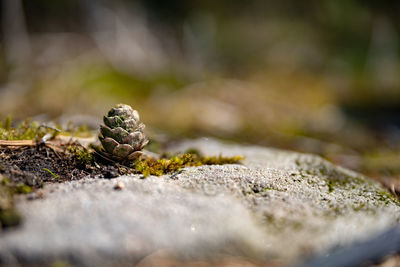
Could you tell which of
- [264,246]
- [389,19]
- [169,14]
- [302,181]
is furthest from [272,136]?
[389,19]

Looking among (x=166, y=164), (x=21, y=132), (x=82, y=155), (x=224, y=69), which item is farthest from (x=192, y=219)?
(x=224, y=69)

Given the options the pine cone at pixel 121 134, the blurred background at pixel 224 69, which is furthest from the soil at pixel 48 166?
the blurred background at pixel 224 69

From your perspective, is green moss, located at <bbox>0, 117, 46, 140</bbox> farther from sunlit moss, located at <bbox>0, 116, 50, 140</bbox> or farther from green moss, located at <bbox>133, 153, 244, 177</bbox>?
green moss, located at <bbox>133, 153, 244, 177</bbox>

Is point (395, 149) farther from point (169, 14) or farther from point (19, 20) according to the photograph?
point (19, 20)

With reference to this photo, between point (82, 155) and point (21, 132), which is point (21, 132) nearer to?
point (21, 132)

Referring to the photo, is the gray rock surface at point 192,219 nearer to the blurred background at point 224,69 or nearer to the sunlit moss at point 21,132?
the sunlit moss at point 21,132

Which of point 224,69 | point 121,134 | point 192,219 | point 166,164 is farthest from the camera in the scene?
point 224,69

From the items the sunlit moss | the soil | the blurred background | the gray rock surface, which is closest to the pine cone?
the soil
